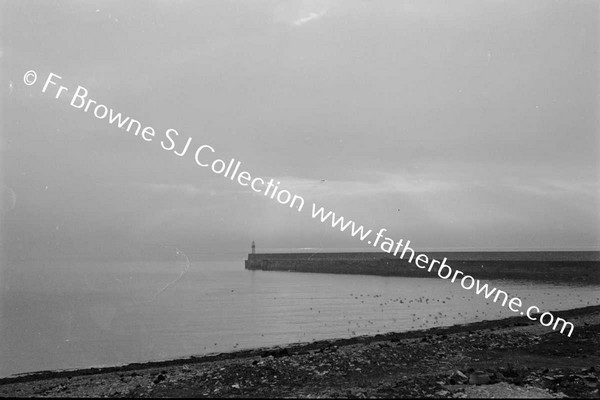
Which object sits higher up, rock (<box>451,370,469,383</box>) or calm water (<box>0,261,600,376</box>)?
rock (<box>451,370,469,383</box>)

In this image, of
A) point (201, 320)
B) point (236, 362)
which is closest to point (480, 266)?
point (201, 320)

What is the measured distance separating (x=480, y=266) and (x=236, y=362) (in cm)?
5632

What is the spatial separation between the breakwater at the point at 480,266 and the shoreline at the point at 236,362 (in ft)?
126

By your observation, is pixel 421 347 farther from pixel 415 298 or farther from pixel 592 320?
pixel 415 298

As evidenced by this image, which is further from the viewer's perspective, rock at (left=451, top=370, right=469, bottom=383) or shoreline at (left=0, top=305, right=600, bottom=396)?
shoreline at (left=0, top=305, right=600, bottom=396)

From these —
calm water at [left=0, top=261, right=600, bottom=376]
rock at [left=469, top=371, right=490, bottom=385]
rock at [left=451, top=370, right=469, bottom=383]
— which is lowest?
calm water at [left=0, top=261, right=600, bottom=376]

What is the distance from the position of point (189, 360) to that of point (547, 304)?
2240 cm

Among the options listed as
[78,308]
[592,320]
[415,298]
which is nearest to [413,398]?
[592,320]

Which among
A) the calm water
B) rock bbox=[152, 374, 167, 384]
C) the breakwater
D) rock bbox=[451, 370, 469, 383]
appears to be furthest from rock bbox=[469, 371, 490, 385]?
the breakwater

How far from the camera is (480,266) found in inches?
2589

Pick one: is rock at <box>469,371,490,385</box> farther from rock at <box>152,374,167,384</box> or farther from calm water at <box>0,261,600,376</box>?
calm water at <box>0,261,600,376</box>

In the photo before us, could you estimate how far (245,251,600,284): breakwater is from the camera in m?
57.8

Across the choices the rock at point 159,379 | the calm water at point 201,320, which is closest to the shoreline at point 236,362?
the rock at point 159,379

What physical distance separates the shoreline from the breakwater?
38490mm
